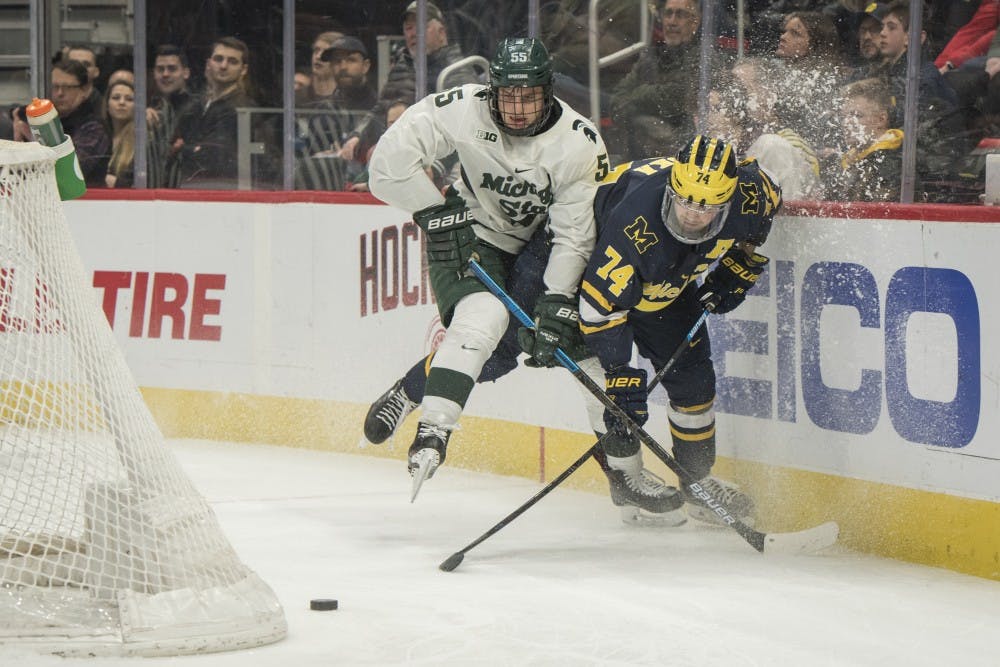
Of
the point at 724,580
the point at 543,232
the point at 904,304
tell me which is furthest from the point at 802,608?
the point at 543,232

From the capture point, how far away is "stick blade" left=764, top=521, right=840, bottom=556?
3814 mm

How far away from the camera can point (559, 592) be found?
3.51 metres

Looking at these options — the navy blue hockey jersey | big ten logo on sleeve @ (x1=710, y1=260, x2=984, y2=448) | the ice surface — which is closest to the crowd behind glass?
big ten logo on sleeve @ (x1=710, y1=260, x2=984, y2=448)

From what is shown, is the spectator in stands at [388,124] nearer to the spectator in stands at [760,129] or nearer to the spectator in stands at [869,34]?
the spectator in stands at [760,129]

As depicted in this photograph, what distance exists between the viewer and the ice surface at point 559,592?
2.99 metres

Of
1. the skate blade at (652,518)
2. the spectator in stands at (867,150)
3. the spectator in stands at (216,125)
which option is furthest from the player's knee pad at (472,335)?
the spectator in stands at (216,125)

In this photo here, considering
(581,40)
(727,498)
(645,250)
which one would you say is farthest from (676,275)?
(581,40)

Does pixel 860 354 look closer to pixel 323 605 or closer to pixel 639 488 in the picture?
pixel 639 488

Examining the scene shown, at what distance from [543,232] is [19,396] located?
1.66m

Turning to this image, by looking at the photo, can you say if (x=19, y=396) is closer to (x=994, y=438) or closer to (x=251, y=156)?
(x=994, y=438)

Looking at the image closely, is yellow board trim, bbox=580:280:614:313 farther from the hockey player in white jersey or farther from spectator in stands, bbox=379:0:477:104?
spectator in stands, bbox=379:0:477:104

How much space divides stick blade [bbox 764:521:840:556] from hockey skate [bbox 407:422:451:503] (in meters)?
0.84

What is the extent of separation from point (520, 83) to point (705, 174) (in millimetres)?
542

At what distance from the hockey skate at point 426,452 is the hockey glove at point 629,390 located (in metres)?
0.45
